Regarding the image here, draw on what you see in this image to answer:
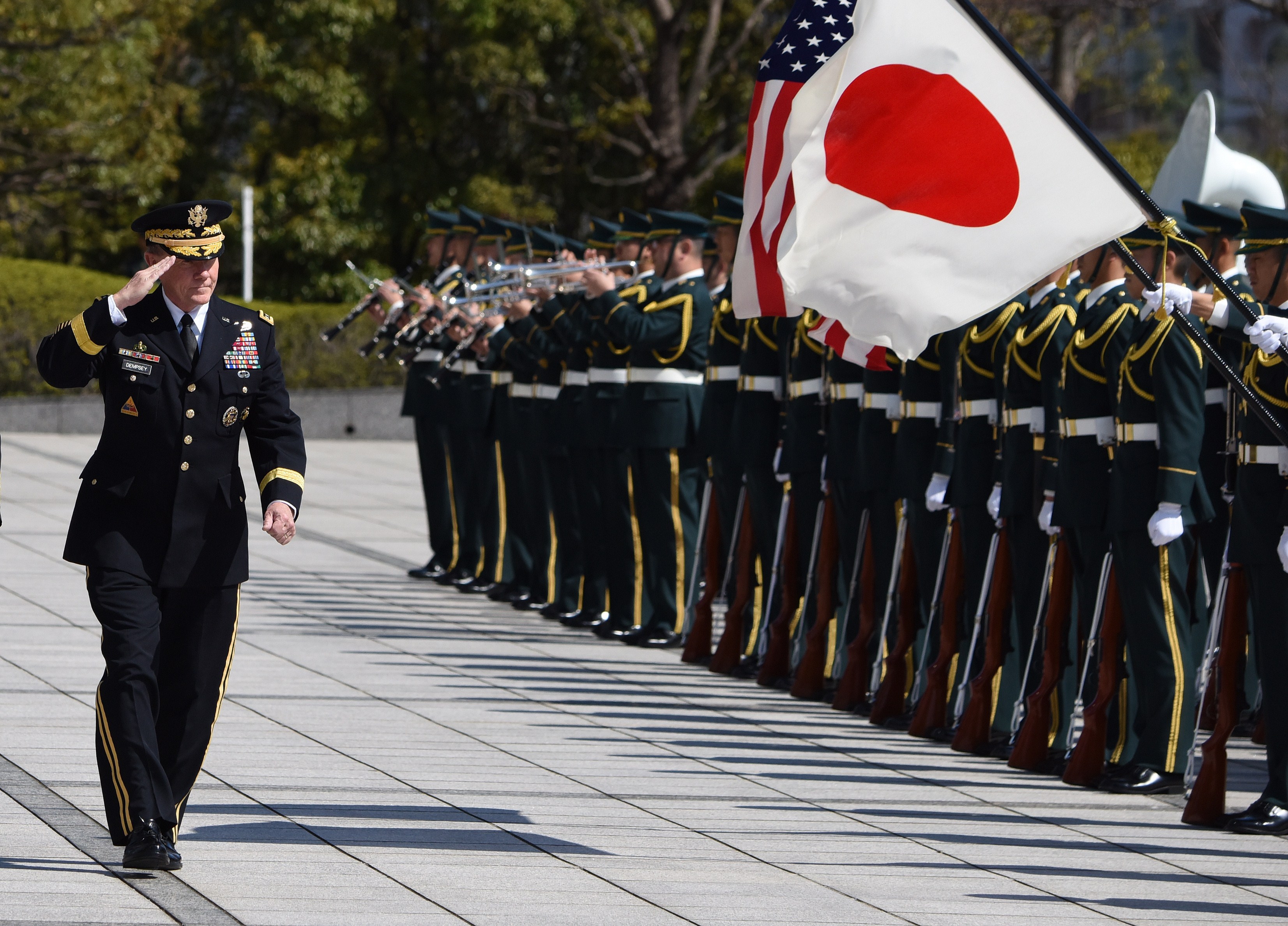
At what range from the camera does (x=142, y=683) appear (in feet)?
18.6

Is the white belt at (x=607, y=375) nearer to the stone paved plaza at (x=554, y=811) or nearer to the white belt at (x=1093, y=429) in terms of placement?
the stone paved plaza at (x=554, y=811)

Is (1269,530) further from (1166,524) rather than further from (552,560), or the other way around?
(552,560)

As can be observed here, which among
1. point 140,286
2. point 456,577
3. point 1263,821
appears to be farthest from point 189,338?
point 456,577

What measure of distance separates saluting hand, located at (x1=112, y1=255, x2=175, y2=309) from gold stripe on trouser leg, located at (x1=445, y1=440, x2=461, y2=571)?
7.72 metres

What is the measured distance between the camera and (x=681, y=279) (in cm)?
1080

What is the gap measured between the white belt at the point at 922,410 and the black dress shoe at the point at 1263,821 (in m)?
2.46

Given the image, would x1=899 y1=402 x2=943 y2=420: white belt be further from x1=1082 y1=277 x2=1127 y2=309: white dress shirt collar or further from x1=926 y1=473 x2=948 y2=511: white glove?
x1=1082 y1=277 x2=1127 y2=309: white dress shirt collar

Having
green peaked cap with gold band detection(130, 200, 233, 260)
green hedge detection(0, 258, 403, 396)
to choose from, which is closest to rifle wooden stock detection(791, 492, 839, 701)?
green peaked cap with gold band detection(130, 200, 233, 260)

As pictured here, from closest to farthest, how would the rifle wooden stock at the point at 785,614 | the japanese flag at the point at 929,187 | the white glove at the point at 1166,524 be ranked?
the japanese flag at the point at 929,187 → the white glove at the point at 1166,524 → the rifle wooden stock at the point at 785,614

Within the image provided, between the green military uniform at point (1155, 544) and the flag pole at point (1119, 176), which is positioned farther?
the green military uniform at point (1155, 544)

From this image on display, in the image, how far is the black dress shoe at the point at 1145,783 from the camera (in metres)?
7.48

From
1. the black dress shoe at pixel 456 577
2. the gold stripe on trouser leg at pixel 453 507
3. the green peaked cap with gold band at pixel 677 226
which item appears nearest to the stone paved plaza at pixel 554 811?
the green peaked cap with gold band at pixel 677 226

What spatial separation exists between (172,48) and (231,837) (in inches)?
1026

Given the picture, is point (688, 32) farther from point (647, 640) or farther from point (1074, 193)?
point (1074, 193)
